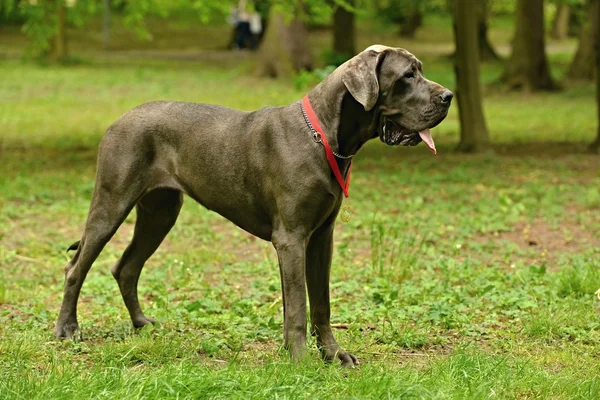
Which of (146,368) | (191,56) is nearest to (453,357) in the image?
(146,368)

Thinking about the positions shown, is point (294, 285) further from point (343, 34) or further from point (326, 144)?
point (343, 34)

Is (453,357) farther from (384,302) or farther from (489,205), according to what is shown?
(489,205)

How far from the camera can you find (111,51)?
37.8 metres

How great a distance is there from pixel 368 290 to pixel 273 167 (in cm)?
234

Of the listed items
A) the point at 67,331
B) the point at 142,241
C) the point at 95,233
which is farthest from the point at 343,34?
the point at 67,331

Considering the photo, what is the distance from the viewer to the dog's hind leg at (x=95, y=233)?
6141 mm

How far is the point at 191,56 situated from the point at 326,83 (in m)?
30.9

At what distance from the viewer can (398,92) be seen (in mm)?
5316

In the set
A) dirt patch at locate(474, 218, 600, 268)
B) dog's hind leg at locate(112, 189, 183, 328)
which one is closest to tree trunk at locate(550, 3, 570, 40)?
dirt patch at locate(474, 218, 600, 268)

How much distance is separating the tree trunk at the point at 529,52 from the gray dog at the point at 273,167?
62.1ft

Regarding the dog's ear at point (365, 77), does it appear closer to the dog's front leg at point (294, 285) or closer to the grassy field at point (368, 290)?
the dog's front leg at point (294, 285)

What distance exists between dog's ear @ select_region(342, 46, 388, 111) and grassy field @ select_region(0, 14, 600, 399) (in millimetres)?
1494

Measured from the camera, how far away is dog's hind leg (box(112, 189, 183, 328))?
21.1 ft

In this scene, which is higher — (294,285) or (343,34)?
(294,285)
